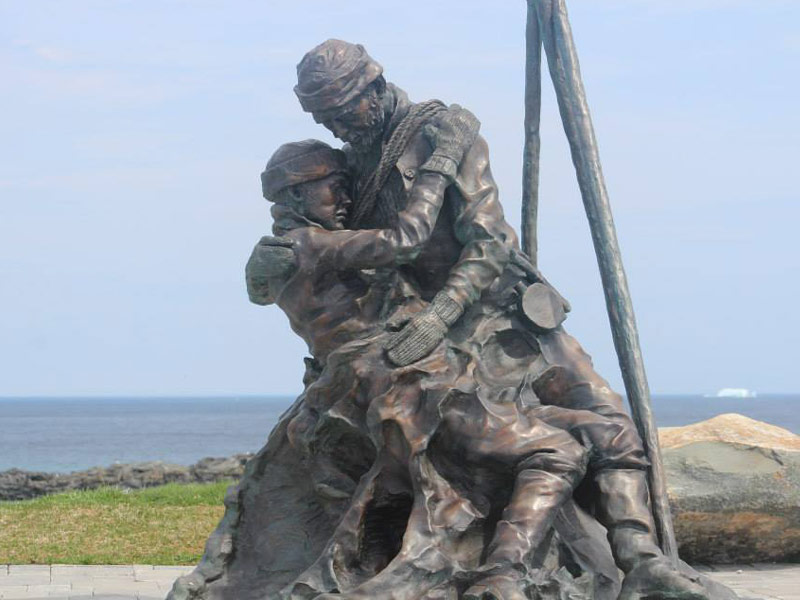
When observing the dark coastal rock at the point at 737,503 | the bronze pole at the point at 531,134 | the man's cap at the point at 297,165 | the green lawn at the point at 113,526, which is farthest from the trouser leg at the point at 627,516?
the green lawn at the point at 113,526

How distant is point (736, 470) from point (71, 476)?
13.9 metres

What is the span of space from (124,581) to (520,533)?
3.73 metres

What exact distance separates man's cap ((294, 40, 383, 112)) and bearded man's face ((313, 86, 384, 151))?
48mm

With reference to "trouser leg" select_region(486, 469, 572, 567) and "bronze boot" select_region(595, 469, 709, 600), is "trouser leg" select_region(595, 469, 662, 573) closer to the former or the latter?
"bronze boot" select_region(595, 469, 709, 600)

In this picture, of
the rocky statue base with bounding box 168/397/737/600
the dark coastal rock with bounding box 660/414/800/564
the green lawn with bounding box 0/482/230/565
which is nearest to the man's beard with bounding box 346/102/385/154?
the rocky statue base with bounding box 168/397/737/600

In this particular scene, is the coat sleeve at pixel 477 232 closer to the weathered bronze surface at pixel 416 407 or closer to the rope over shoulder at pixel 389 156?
the weathered bronze surface at pixel 416 407

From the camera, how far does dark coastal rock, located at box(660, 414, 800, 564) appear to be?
9.77 meters

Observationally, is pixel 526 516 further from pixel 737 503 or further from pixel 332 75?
pixel 737 503

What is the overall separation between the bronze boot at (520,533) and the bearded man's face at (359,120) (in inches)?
70.4

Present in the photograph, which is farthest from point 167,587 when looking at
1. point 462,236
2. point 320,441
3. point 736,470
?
point 736,470

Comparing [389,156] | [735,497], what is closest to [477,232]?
[389,156]

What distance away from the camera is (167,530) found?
38.0 feet

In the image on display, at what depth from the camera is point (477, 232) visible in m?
6.81

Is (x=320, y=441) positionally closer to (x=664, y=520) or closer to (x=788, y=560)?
(x=664, y=520)
